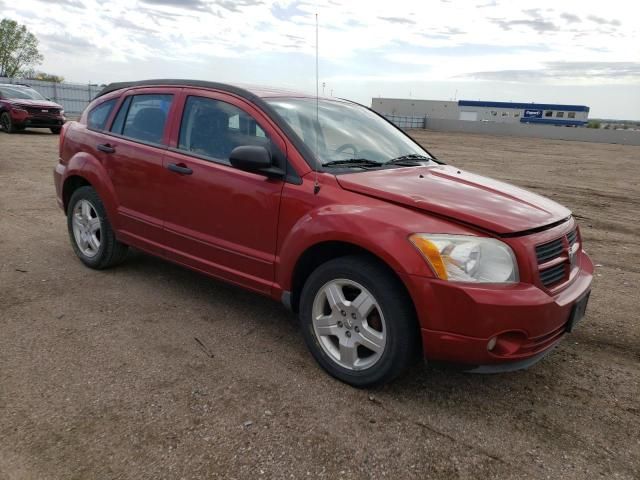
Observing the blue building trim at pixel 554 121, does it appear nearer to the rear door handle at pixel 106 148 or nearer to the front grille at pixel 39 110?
the front grille at pixel 39 110

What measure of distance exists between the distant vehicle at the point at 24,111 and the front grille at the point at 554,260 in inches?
750

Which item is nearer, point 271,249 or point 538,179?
point 271,249

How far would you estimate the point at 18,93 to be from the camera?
61.1 feet

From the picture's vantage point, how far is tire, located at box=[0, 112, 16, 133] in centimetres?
1809

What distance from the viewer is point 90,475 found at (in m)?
2.36

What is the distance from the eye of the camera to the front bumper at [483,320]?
267 cm

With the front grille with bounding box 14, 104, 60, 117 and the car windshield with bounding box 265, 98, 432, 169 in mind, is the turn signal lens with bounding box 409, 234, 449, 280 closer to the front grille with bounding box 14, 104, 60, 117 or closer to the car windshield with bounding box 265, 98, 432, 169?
the car windshield with bounding box 265, 98, 432, 169

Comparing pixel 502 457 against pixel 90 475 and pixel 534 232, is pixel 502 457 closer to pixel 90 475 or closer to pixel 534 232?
pixel 534 232

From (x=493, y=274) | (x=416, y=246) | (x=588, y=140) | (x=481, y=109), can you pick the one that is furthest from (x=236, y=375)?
(x=481, y=109)

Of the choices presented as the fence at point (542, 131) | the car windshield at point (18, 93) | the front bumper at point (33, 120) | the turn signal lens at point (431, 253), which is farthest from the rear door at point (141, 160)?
the fence at point (542, 131)

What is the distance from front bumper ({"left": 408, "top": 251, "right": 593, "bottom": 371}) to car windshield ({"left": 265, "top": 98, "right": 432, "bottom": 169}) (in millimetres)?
1185

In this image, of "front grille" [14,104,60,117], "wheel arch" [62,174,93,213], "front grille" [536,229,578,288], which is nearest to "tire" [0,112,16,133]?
"front grille" [14,104,60,117]

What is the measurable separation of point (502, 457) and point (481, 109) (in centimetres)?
9278

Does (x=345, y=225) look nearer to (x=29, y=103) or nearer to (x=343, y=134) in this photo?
(x=343, y=134)
